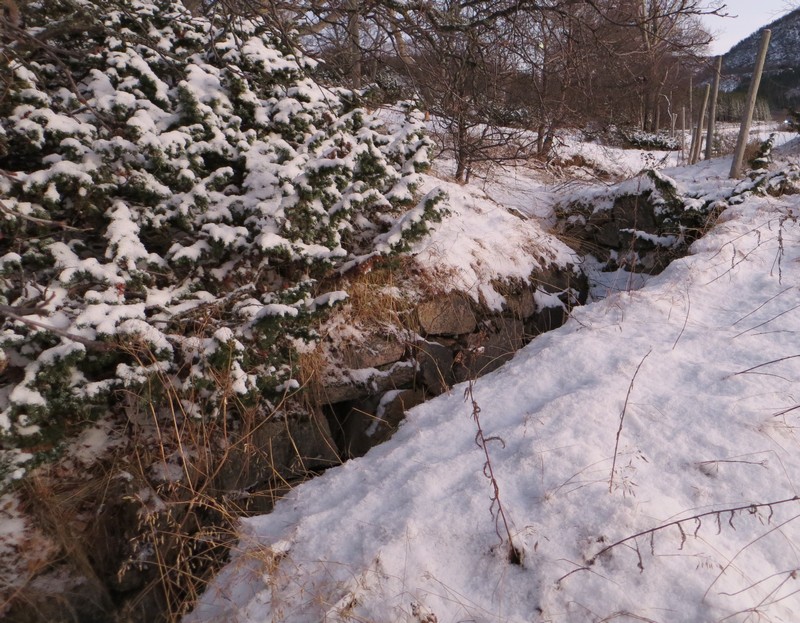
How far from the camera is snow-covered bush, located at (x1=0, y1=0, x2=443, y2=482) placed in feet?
7.92

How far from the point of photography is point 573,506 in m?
1.79

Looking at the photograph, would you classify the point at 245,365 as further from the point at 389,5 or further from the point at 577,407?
the point at 389,5

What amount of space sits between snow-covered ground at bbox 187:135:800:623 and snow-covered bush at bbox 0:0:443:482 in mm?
998

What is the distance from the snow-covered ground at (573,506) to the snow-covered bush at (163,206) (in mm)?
998

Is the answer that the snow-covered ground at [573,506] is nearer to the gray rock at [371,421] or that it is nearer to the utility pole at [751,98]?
the gray rock at [371,421]

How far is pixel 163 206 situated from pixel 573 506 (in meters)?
2.77

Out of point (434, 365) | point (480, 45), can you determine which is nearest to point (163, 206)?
point (434, 365)

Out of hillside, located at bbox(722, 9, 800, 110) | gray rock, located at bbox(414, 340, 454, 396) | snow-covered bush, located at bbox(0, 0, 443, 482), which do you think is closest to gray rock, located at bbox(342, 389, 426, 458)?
gray rock, located at bbox(414, 340, 454, 396)

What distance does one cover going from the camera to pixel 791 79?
95.2 ft

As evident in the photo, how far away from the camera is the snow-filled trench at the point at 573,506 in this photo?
154cm

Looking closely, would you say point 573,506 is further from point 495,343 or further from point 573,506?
point 495,343

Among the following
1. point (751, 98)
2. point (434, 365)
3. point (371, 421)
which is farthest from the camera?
point (751, 98)

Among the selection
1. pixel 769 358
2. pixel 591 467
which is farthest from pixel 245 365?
pixel 769 358

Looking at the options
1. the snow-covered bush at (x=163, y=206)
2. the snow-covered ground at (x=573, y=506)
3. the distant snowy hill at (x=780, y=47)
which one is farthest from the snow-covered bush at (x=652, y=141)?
the distant snowy hill at (x=780, y=47)
